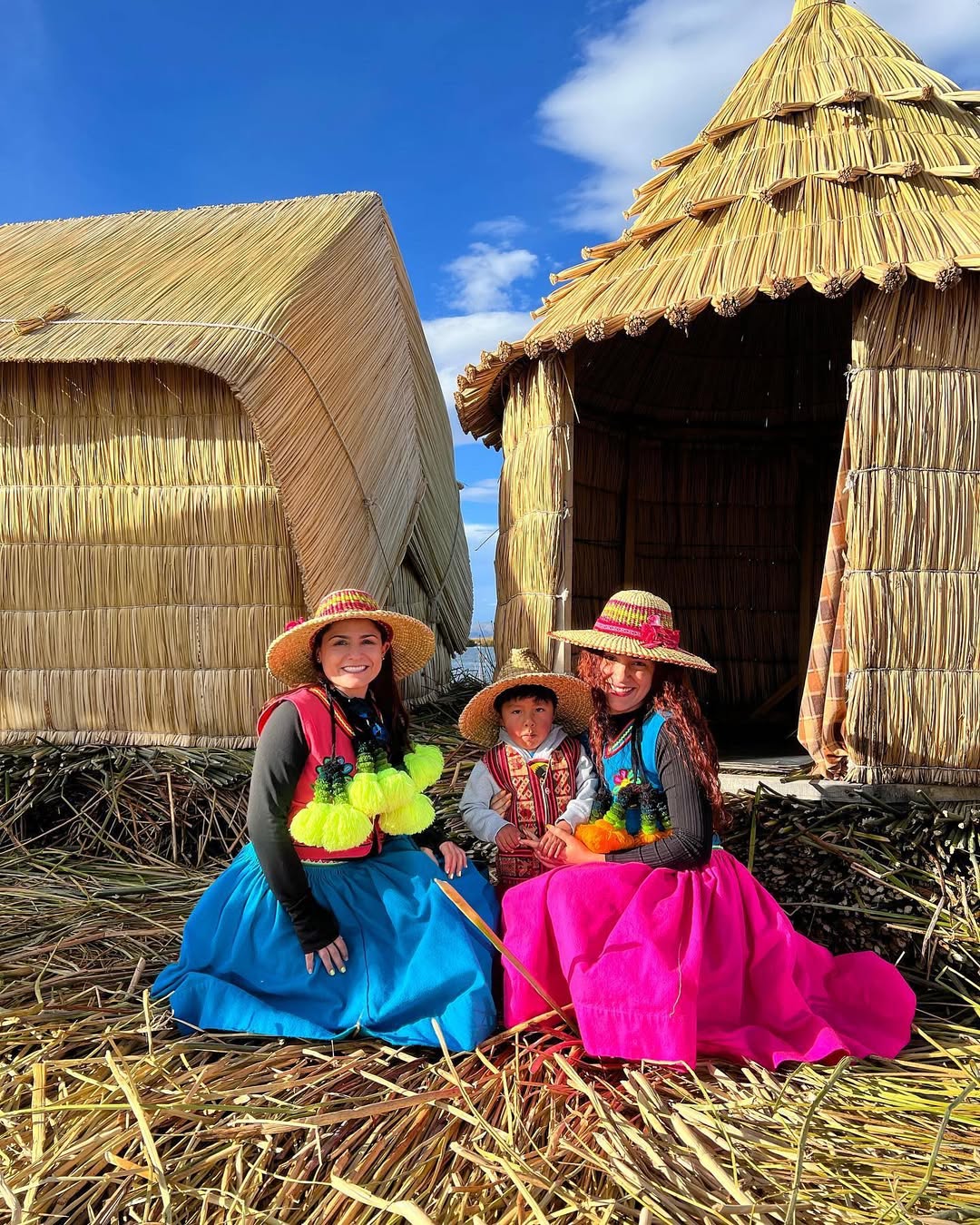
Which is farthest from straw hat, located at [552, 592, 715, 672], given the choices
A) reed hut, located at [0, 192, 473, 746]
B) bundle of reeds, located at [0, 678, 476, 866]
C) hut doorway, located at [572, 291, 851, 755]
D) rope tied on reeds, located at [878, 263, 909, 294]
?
hut doorway, located at [572, 291, 851, 755]

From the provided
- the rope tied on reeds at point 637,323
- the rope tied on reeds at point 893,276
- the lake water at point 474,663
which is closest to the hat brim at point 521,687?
the rope tied on reeds at point 637,323

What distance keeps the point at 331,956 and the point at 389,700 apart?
0.72 meters

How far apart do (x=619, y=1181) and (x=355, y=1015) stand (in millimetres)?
841

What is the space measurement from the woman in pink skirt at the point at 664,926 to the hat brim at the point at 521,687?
9cm

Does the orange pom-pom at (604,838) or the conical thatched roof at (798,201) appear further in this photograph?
the conical thatched roof at (798,201)

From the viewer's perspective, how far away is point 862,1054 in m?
2.37

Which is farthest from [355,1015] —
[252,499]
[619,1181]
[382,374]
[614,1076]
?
[382,374]

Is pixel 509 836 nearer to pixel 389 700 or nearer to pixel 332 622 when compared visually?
pixel 389 700

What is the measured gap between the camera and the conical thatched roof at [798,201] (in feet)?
10.4

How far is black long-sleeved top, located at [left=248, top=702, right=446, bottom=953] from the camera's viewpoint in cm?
232

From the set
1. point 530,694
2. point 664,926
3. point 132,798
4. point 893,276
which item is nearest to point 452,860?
point 530,694

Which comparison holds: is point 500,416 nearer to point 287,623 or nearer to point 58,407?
point 287,623

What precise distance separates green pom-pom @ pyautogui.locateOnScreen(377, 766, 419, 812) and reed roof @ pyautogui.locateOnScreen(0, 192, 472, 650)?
1518 millimetres

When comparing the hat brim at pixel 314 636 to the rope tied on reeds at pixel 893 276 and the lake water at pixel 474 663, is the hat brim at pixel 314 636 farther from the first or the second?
the lake water at pixel 474 663
